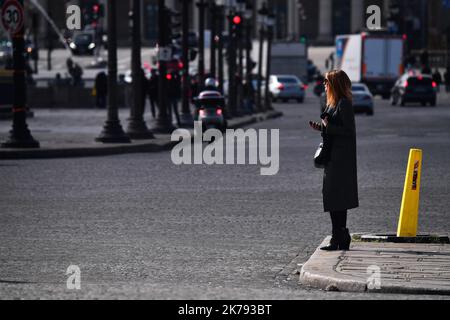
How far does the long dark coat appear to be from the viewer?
45.2 feet

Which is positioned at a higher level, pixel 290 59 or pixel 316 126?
pixel 316 126

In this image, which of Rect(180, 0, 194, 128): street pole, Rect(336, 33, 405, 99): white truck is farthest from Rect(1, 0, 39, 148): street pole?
Rect(336, 33, 405, 99): white truck

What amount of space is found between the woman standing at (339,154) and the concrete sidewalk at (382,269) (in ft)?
1.32

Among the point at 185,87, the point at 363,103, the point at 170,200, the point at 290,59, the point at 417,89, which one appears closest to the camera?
the point at 170,200

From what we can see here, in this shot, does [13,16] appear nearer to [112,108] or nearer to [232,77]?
[112,108]

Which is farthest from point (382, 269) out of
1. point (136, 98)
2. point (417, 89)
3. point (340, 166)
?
point (417, 89)

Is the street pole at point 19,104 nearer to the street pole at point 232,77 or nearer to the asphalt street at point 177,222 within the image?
the asphalt street at point 177,222

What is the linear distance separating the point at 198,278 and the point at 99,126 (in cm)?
3153

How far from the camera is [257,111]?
61.2m

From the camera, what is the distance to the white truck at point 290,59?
96438 millimetres

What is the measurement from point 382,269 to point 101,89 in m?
49.8

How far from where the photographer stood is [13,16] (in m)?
29.9
